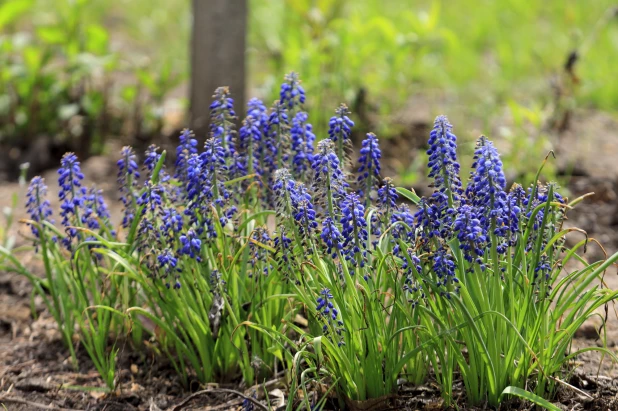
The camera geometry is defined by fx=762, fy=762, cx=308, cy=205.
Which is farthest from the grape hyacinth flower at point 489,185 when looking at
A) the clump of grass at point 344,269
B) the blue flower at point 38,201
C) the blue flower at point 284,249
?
the blue flower at point 38,201

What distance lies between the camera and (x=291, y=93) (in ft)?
9.89

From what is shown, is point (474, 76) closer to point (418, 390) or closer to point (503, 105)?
point (503, 105)

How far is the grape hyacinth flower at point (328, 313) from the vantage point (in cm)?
248

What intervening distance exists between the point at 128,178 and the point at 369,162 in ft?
3.26

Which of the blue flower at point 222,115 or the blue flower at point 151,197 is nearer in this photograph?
the blue flower at point 151,197

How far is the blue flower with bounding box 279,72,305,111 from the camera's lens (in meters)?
3.01

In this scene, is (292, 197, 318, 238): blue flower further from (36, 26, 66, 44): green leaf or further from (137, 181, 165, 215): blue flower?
(36, 26, 66, 44): green leaf

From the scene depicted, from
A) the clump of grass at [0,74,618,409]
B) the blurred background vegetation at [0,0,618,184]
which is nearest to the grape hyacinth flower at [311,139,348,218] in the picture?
the clump of grass at [0,74,618,409]

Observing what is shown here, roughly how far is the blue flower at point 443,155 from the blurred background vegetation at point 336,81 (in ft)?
7.52

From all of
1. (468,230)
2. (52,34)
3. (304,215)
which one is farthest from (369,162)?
(52,34)

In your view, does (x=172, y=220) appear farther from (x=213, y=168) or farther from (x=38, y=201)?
(x=38, y=201)

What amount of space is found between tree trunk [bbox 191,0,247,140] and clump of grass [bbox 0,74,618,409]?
2.45 m

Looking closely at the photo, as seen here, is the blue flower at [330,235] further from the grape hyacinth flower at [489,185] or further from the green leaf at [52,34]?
the green leaf at [52,34]

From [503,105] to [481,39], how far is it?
197 cm
